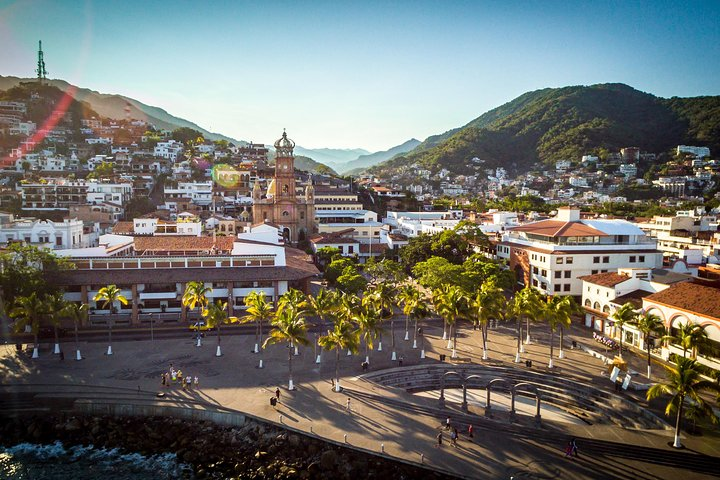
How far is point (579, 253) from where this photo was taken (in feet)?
172

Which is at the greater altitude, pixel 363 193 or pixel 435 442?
pixel 363 193

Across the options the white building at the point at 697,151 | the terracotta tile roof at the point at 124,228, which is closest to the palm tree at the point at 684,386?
the terracotta tile roof at the point at 124,228

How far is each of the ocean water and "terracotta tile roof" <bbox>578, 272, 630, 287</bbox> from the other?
38.5 m

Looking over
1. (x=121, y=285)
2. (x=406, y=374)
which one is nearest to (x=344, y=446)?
(x=406, y=374)

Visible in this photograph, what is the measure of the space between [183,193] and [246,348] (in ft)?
249

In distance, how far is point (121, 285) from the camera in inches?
1874

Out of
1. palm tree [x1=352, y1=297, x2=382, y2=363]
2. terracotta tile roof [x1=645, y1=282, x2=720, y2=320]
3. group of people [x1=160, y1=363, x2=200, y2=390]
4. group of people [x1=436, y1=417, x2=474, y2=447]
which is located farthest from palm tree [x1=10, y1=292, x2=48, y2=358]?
terracotta tile roof [x1=645, y1=282, x2=720, y2=320]

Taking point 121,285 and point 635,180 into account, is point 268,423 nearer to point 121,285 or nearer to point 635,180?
point 121,285

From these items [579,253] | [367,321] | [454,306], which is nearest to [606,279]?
[579,253]

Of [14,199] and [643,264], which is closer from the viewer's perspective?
[643,264]

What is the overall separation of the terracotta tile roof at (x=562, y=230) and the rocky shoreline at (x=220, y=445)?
3812cm

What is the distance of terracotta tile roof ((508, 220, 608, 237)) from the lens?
53.3 m

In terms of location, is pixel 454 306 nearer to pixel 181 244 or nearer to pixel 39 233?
pixel 181 244

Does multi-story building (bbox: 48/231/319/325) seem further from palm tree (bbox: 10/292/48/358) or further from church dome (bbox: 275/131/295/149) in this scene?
church dome (bbox: 275/131/295/149)
